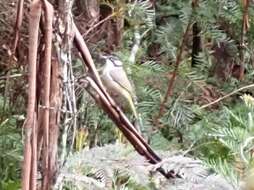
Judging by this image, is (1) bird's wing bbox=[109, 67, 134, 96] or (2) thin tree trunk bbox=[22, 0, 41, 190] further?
(1) bird's wing bbox=[109, 67, 134, 96]

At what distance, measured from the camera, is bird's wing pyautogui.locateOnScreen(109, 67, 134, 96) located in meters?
1.50

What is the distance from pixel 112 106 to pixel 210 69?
53.3 inches

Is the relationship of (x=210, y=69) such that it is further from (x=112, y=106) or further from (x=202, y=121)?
(x=112, y=106)

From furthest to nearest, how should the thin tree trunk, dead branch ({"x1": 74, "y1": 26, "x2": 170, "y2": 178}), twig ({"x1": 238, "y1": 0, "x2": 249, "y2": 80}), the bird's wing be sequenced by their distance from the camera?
twig ({"x1": 238, "y1": 0, "x2": 249, "y2": 80}) → the bird's wing → dead branch ({"x1": 74, "y1": 26, "x2": 170, "y2": 178}) → the thin tree trunk

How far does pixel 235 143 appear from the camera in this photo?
82 centimetres

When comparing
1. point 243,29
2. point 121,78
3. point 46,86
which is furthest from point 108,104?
point 243,29

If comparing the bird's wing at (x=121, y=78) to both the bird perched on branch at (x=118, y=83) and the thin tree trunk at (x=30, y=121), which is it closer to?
the bird perched on branch at (x=118, y=83)

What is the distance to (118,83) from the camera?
1540mm

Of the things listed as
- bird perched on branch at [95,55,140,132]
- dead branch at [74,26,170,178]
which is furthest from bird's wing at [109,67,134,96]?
dead branch at [74,26,170,178]

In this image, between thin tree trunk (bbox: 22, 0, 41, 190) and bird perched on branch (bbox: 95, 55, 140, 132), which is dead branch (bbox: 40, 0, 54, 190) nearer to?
thin tree trunk (bbox: 22, 0, 41, 190)

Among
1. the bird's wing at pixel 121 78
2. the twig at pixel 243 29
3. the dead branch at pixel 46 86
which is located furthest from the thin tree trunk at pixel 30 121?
the twig at pixel 243 29

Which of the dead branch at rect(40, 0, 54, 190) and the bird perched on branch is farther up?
the dead branch at rect(40, 0, 54, 190)

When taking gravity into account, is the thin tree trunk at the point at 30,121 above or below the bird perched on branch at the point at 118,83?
above

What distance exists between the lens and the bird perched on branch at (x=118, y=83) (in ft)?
4.99
